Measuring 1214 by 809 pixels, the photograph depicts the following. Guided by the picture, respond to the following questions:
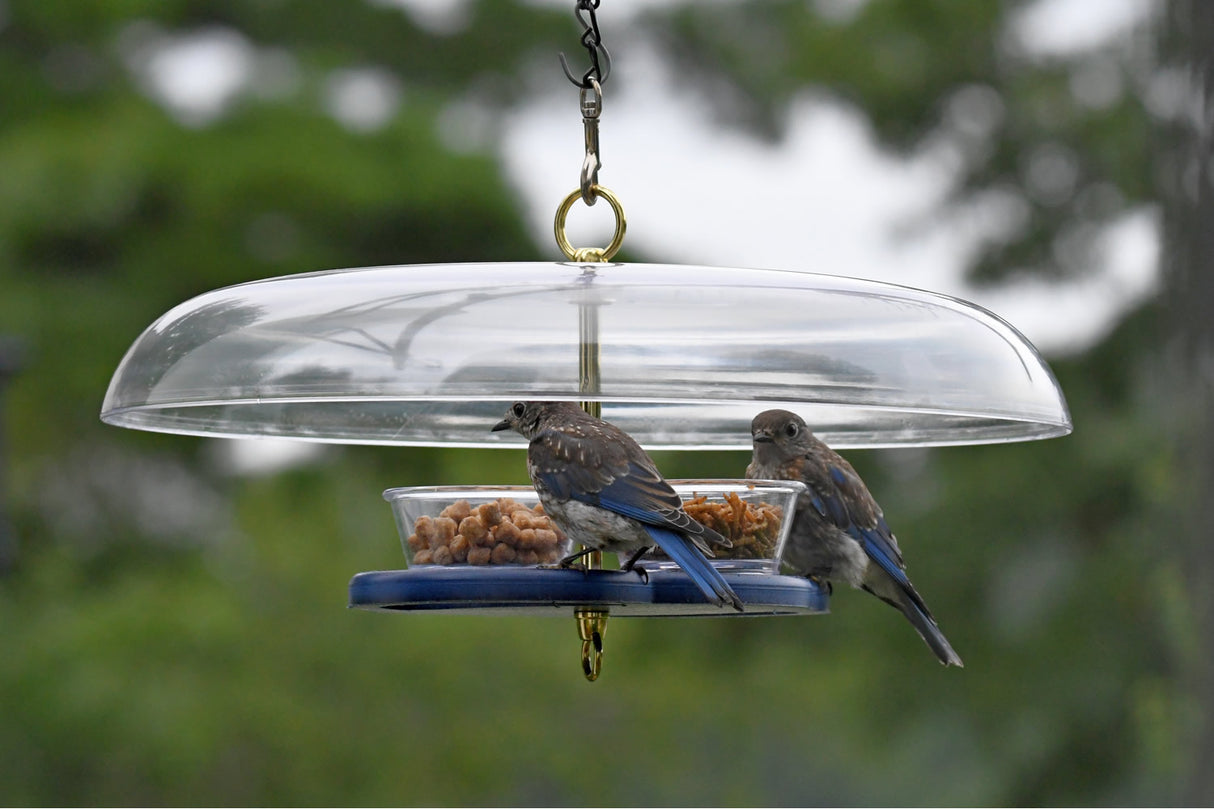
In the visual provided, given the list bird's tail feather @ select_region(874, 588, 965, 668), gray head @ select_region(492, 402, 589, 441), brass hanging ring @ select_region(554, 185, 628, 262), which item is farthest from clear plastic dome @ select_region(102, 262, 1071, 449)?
bird's tail feather @ select_region(874, 588, 965, 668)

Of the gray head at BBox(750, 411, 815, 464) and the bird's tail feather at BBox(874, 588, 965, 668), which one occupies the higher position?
the gray head at BBox(750, 411, 815, 464)

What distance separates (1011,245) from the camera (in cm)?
912

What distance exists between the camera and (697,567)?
2410 millimetres

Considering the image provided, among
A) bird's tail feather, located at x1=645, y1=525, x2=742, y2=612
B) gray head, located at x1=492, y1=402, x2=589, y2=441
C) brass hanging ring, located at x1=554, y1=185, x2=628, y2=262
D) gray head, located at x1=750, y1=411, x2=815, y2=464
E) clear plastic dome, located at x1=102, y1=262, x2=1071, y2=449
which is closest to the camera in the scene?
clear plastic dome, located at x1=102, y1=262, x2=1071, y2=449

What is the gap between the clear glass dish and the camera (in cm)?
278

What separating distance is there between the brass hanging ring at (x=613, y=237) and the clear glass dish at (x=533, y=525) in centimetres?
47

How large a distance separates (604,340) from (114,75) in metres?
8.87

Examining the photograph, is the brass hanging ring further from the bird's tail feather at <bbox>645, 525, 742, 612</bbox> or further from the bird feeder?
the bird's tail feather at <bbox>645, 525, 742, 612</bbox>

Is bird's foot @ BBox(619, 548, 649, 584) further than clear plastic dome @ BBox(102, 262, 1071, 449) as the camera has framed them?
Yes

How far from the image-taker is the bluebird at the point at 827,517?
9.85ft

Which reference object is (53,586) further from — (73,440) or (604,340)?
(604,340)

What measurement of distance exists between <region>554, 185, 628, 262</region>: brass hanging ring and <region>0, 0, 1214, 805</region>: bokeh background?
5890 mm

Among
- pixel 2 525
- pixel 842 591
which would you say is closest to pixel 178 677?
pixel 2 525

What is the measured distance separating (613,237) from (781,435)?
646 mm
